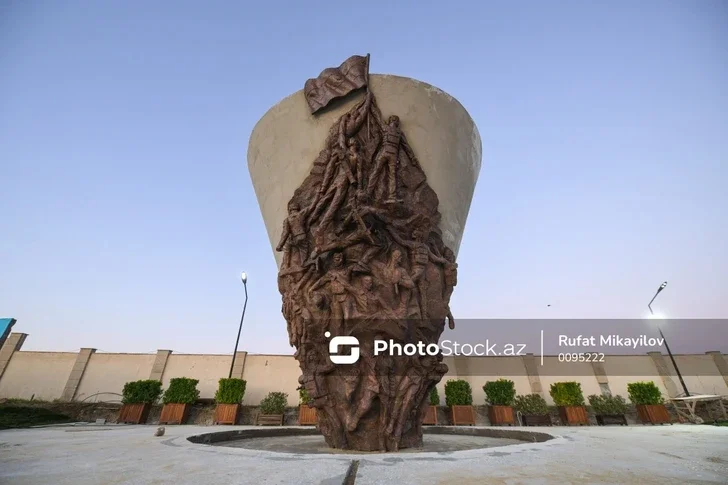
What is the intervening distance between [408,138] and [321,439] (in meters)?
6.16

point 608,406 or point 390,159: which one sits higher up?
point 390,159

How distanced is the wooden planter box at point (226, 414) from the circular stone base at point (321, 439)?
6616mm

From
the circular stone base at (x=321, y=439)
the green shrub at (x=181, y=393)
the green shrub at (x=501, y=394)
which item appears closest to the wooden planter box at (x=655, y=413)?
the green shrub at (x=501, y=394)

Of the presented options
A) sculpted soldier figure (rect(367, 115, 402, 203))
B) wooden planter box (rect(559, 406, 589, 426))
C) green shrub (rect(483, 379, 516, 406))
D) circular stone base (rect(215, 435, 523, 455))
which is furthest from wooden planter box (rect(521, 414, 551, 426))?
sculpted soldier figure (rect(367, 115, 402, 203))

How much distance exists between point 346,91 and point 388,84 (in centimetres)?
74

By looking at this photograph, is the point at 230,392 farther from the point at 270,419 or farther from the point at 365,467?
the point at 365,467

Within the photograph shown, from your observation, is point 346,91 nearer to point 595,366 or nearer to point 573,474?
point 573,474

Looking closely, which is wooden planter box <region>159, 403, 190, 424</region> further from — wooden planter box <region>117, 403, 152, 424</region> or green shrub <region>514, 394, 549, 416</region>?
green shrub <region>514, 394, 549, 416</region>

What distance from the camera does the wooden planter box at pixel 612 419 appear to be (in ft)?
48.3


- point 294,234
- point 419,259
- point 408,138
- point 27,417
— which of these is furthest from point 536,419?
point 27,417

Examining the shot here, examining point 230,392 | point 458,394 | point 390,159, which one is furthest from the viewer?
point 458,394

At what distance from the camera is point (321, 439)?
7.09m

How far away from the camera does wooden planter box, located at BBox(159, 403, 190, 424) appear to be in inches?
562

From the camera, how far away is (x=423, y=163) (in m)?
6.05
